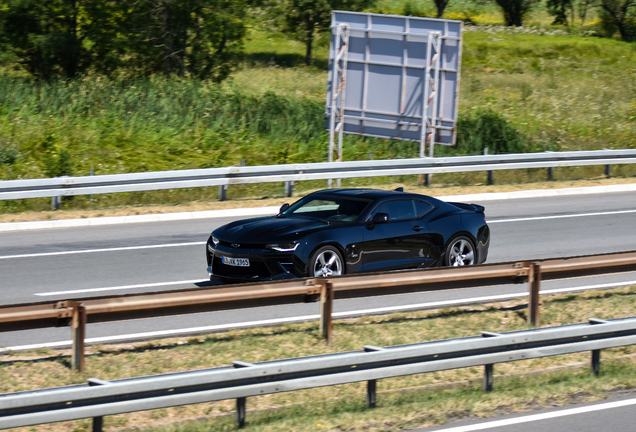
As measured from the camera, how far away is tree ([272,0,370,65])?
4925 cm

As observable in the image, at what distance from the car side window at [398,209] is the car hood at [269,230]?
0.93 m

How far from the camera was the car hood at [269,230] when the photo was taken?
1029 cm

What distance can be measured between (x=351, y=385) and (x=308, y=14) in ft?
148

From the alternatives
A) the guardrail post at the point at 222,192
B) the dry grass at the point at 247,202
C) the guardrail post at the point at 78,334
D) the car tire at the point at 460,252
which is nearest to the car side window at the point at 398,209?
the car tire at the point at 460,252

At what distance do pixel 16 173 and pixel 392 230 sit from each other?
40.8 feet

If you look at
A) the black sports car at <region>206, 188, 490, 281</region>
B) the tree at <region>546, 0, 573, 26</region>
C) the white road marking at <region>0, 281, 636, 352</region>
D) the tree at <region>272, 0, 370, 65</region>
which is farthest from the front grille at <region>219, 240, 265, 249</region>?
the tree at <region>546, 0, 573, 26</region>

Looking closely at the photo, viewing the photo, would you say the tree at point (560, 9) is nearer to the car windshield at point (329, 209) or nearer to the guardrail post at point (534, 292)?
the car windshield at point (329, 209)

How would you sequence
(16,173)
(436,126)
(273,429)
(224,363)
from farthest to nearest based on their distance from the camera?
1. (436,126)
2. (16,173)
3. (224,363)
4. (273,429)

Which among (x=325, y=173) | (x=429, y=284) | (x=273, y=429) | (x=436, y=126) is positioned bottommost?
(x=273, y=429)

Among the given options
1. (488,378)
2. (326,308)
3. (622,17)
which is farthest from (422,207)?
(622,17)

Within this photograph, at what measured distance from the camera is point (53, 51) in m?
30.1

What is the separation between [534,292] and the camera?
31.2ft

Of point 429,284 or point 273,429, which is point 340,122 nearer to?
point 429,284

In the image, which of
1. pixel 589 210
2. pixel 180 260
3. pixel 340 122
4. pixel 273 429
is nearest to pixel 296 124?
pixel 340 122
